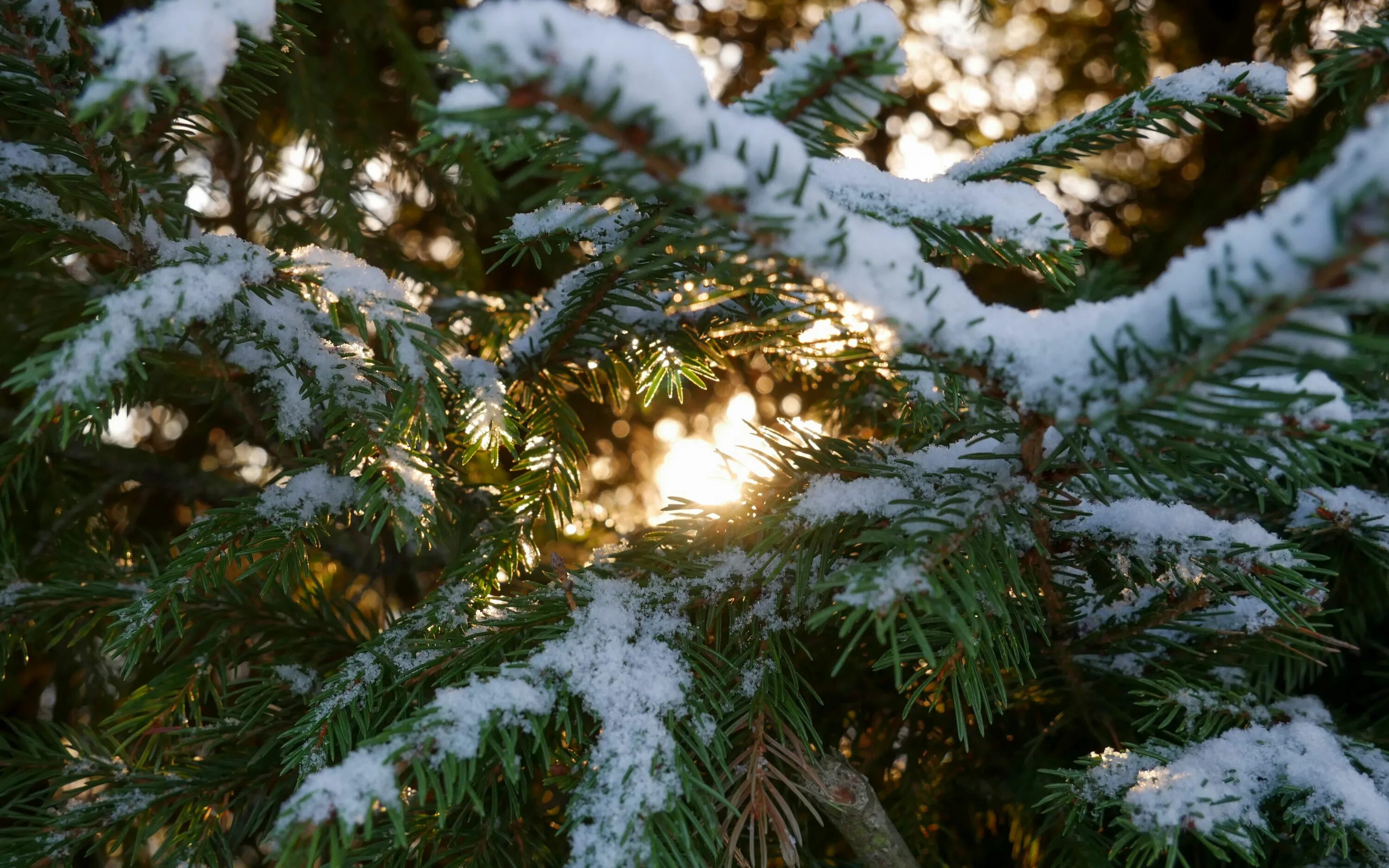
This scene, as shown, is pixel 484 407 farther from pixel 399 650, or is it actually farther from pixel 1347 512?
pixel 1347 512

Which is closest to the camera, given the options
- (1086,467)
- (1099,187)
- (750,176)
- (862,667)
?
(750,176)

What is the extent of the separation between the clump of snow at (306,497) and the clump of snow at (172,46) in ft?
1.15

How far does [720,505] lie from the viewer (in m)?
0.73

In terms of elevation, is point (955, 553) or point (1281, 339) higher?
point (1281, 339)

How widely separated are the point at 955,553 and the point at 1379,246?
0.89 feet

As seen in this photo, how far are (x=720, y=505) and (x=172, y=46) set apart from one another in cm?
51

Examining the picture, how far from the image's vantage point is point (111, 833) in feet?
2.36

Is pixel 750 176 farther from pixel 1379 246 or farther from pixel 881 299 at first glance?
pixel 1379 246

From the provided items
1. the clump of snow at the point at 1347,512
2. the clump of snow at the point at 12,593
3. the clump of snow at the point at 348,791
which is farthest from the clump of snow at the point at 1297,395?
the clump of snow at the point at 12,593

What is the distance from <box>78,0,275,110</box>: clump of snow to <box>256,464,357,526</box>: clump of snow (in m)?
0.35

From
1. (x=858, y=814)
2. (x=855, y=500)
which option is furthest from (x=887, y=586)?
(x=858, y=814)

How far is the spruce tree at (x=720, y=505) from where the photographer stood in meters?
0.42

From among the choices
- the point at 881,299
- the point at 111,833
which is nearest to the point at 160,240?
the point at 111,833

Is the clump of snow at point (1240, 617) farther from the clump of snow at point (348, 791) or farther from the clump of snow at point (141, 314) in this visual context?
the clump of snow at point (141, 314)
